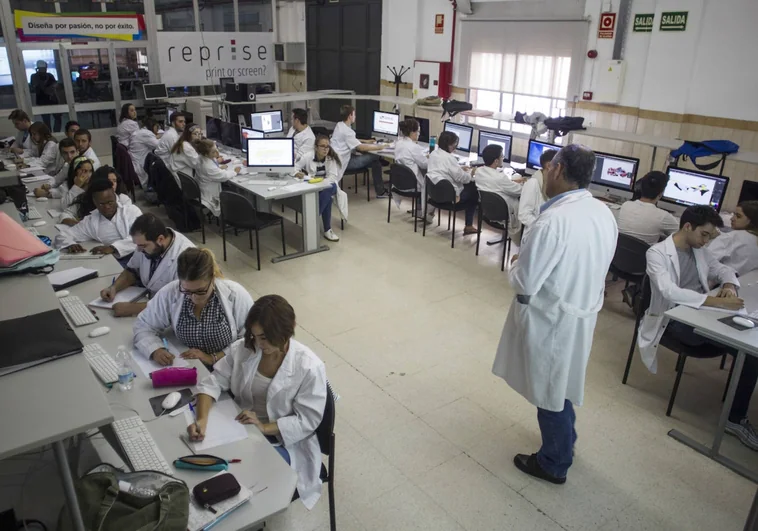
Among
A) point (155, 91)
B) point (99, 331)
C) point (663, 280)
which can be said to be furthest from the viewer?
point (155, 91)

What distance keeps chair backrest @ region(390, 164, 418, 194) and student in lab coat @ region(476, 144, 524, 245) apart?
2.89ft

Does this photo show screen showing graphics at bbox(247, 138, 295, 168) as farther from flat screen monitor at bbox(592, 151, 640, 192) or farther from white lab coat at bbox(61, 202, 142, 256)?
flat screen monitor at bbox(592, 151, 640, 192)

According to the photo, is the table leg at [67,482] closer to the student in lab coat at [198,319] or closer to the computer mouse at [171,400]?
the computer mouse at [171,400]

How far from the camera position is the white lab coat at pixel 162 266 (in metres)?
3.14

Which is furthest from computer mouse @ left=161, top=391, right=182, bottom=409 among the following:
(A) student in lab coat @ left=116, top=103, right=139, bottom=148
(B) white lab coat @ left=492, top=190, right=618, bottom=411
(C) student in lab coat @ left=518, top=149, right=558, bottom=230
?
(A) student in lab coat @ left=116, top=103, right=139, bottom=148

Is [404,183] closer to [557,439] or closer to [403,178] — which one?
[403,178]

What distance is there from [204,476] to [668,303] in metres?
2.77

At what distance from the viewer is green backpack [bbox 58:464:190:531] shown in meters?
1.60

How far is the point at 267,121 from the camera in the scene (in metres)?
7.86

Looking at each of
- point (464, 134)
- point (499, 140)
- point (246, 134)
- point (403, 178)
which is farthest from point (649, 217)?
point (246, 134)

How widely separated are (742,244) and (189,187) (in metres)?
4.84

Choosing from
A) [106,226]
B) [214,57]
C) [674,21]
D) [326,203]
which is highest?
[674,21]

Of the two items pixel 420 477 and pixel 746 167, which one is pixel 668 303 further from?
pixel 746 167

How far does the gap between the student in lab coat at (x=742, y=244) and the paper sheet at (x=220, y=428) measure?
10.8 ft
